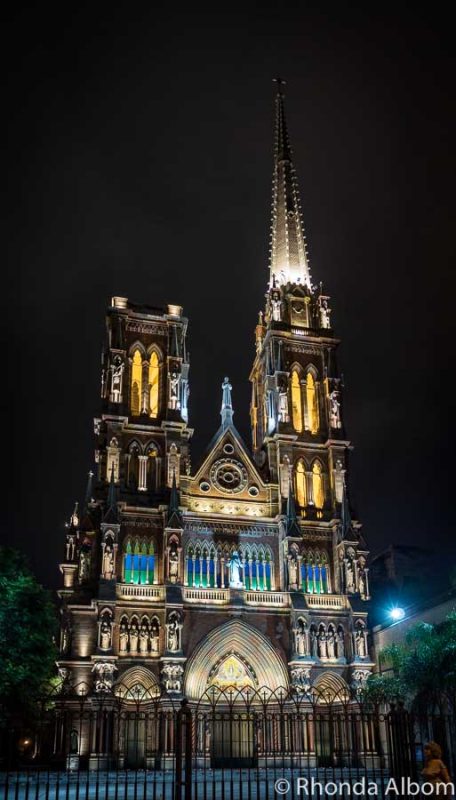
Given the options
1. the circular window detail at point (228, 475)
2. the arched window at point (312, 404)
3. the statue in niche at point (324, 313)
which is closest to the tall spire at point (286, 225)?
the statue in niche at point (324, 313)

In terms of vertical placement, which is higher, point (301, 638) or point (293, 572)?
point (293, 572)

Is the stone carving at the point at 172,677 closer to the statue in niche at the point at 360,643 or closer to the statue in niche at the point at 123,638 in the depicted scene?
the statue in niche at the point at 123,638

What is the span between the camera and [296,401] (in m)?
51.7

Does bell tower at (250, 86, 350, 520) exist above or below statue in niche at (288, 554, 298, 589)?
above

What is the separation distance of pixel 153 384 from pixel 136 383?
114 cm

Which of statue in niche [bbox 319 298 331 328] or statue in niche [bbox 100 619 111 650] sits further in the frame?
statue in niche [bbox 319 298 331 328]

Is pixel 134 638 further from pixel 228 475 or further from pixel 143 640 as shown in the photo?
pixel 228 475

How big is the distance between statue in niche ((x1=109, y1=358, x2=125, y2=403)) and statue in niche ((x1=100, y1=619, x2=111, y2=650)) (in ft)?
44.8

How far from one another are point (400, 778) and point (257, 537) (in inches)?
1164

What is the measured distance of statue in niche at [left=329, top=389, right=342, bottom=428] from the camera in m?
50.4

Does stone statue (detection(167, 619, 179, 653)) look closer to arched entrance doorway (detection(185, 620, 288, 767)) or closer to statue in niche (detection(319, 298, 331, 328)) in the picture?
arched entrance doorway (detection(185, 620, 288, 767))

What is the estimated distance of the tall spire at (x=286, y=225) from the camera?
2280 inches

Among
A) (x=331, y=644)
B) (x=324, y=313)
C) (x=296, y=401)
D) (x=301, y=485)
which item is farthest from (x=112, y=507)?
(x=324, y=313)

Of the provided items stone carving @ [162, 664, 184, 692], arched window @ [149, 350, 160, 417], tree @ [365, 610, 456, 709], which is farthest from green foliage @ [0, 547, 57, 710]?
arched window @ [149, 350, 160, 417]
